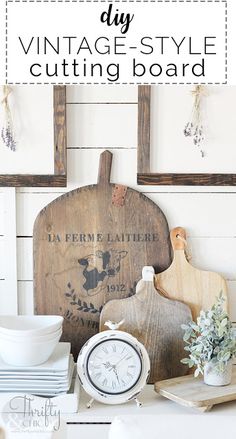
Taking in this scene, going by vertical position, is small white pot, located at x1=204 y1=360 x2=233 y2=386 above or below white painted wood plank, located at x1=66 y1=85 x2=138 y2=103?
below

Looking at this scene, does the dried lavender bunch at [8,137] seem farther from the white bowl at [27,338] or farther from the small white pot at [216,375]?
the small white pot at [216,375]

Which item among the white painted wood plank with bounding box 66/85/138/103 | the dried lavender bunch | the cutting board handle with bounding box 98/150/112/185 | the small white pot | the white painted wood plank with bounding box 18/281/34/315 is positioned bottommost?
the small white pot

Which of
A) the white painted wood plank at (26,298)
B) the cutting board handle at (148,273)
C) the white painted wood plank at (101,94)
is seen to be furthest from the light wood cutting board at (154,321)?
the white painted wood plank at (101,94)

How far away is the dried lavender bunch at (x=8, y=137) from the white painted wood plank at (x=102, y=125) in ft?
0.52

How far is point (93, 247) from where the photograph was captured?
199 cm

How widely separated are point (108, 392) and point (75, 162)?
2.12 feet

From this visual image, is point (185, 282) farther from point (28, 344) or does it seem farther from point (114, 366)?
point (28, 344)

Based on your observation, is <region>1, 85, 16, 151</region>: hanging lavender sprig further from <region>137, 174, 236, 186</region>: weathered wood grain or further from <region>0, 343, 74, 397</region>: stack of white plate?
<region>0, 343, 74, 397</region>: stack of white plate

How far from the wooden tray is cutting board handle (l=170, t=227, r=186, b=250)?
368 mm

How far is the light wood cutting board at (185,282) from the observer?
1.97 m

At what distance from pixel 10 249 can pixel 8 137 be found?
1.05 feet

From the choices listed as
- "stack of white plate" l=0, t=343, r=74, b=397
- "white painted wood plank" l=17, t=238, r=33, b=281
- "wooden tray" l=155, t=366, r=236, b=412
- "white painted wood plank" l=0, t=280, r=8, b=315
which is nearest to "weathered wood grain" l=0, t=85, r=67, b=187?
"white painted wood plank" l=17, t=238, r=33, b=281

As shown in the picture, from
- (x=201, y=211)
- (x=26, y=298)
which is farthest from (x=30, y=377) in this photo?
(x=201, y=211)

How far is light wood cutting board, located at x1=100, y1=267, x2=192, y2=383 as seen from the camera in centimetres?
195
